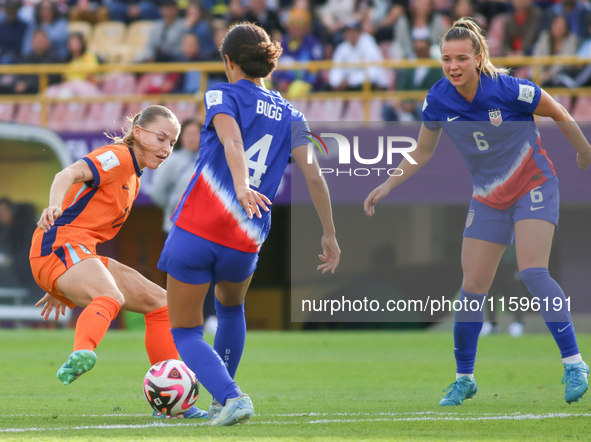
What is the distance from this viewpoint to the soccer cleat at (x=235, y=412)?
3756mm

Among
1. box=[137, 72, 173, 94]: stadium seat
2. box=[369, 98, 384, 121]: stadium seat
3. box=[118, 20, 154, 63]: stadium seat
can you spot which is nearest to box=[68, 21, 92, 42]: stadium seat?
box=[118, 20, 154, 63]: stadium seat

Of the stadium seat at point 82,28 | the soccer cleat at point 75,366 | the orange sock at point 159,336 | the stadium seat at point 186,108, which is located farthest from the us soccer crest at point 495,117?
the stadium seat at point 82,28

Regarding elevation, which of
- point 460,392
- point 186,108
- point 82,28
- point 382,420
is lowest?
point 460,392

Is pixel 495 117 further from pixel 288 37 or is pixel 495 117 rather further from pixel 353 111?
pixel 288 37

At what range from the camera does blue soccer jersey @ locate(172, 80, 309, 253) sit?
12.8 ft

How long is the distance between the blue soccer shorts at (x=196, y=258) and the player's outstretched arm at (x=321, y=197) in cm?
41

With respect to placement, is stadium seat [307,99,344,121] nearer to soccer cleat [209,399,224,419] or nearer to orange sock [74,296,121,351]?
orange sock [74,296,121,351]

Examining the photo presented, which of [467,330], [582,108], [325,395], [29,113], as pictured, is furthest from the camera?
[29,113]

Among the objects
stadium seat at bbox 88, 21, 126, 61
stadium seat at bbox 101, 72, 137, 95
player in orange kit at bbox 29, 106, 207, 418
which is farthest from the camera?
stadium seat at bbox 88, 21, 126, 61

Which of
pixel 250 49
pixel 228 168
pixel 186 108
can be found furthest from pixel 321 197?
pixel 186 108

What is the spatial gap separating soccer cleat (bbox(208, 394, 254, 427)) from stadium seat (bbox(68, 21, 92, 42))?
12644 millimetres

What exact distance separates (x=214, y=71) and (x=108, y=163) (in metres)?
8.64

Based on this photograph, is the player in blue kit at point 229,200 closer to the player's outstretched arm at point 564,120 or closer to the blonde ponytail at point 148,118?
the blonde ponytail at point 148,118

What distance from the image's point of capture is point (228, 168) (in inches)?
Answer: 155
